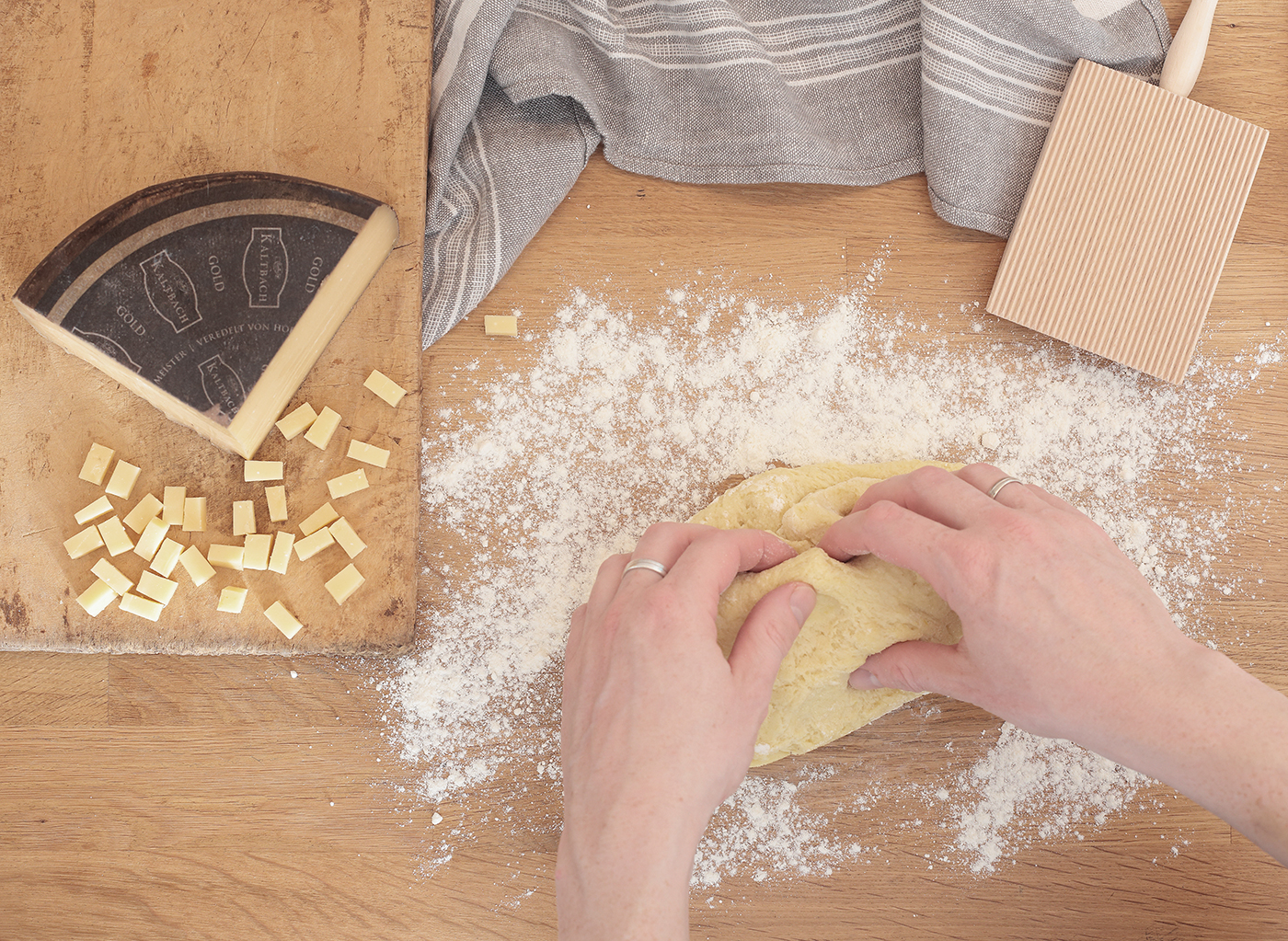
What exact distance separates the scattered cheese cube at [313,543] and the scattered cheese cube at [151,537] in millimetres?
195

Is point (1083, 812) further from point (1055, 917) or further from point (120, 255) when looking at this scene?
point (120, 255)

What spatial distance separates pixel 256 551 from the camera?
3.92 ft

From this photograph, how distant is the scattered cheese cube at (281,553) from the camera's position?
1.19 m

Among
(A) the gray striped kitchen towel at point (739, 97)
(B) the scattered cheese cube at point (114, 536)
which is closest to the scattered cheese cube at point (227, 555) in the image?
(B) the scattered cheese cube at point (114, 536)

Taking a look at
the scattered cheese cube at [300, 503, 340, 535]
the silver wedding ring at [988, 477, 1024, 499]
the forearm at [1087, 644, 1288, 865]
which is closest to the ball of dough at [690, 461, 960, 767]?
the silver wedding ring at [988, 477, 1024, 499]

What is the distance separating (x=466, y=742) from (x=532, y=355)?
1.98 ft

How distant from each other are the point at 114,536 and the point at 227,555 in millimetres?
172

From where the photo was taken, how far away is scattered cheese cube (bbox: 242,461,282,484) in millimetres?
1202

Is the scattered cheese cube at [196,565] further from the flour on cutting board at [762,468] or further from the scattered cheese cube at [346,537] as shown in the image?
the flour on cutting board at [762,468]

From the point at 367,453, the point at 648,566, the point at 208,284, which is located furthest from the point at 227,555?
the point at 648,566

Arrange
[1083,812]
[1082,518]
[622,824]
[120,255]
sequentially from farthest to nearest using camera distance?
1. [1083,812]
2. [120,255]
3. [1082,518]
4. [622,824]

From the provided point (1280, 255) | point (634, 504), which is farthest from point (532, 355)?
point (1280, 255)

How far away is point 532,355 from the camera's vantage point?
131cm

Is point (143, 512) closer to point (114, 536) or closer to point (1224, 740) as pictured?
point (114, 536)
